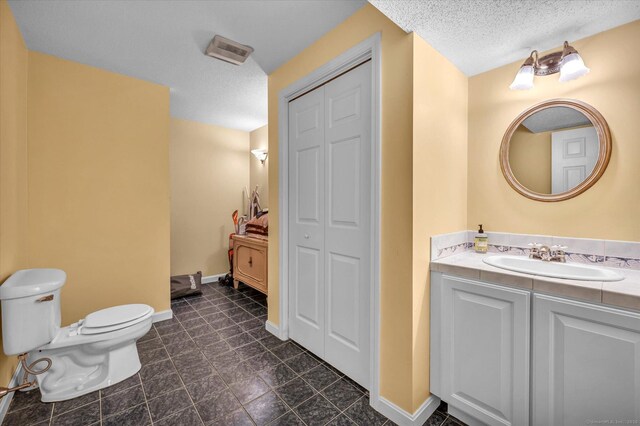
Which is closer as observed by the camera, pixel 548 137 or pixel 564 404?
pixel 564 404

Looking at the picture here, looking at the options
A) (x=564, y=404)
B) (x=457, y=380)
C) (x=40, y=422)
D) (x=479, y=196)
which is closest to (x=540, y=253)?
(x=479, y=196)

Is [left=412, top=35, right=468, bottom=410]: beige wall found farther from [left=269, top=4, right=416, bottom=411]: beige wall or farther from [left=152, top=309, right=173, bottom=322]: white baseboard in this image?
[left=152, top=309, right=173, bottom=322]: white baseboard

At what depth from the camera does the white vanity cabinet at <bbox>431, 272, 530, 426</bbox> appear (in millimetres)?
1249

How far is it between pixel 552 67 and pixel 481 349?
1651 millimetres

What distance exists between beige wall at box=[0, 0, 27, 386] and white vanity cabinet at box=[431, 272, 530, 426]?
258 cm

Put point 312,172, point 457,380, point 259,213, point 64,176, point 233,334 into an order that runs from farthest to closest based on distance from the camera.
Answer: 1. point 259,213
2. point 233,334
3. point 64,176
4. point 312,172
5. point 457,380

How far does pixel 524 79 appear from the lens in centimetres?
158

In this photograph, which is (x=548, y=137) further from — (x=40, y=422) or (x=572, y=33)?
(x=40, y=422)

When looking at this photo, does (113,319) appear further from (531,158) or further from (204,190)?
(531,158)

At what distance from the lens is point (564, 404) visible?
114 cm

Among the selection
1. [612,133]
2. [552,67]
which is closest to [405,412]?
[612,133]

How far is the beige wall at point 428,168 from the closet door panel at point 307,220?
2.41ft

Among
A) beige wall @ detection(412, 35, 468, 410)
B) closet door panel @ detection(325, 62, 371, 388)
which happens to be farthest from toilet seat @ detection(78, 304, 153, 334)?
beige wall @ detection(412, 35, 468, 410)

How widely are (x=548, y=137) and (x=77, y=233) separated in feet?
12.2
